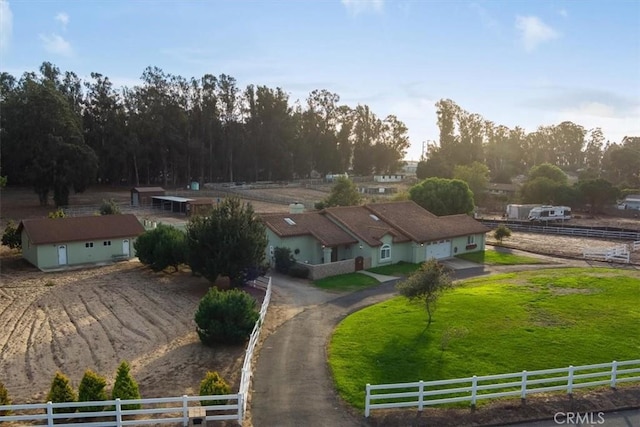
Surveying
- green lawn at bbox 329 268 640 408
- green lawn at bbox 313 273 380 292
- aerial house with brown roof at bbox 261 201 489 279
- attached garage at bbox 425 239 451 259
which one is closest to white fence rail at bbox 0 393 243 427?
green lawn at bbox 329 268 640 408

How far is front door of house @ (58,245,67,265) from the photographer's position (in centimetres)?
3866

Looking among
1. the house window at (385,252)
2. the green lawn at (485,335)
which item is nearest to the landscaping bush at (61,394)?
the green lawn at (485,335)

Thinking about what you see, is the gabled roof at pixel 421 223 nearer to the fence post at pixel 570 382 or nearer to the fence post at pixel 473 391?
the fence post at pixel 570 382

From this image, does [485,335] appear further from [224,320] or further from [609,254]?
[609,254]

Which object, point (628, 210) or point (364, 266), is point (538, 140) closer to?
point (628, 210)

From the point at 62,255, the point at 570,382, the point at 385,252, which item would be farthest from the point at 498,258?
the point at 62,255

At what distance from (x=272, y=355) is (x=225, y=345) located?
8.70 ft

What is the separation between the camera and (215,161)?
101562 mm

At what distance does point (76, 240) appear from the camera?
38.9 m

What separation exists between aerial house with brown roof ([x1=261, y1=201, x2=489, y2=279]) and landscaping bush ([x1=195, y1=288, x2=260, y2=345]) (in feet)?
45.6

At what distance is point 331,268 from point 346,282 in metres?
2.15

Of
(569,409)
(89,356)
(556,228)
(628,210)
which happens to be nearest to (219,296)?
(89,356)

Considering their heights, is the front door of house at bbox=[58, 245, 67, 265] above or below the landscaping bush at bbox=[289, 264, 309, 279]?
above

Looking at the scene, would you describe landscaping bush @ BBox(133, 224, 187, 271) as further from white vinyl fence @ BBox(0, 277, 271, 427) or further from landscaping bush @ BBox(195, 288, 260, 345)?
white vinyl fence @ BBox(0, 277, 271, 427)
